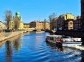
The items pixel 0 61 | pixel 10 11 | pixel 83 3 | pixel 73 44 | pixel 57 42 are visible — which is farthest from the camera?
pixel 10 11

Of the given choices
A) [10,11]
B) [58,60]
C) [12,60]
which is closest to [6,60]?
[12,60]

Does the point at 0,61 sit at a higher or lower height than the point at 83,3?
lower

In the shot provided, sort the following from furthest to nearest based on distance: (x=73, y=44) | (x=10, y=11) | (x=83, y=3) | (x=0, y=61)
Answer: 1. (x=10, y=11)
2. (x=83, y=3)
3. (x=73, y=44)
4. (x=0, y=61)

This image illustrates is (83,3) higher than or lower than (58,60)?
higher

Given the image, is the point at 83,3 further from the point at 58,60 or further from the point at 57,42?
the point at 58,60

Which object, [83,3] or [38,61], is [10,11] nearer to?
[83,3]

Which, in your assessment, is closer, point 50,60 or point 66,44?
point 50,60

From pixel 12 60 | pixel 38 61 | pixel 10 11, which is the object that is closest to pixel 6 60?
pixel 12 60

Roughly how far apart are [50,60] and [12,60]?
4.99 meters

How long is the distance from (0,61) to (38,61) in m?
4.89

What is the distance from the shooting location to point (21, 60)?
4309 centimetres

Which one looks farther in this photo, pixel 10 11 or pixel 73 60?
pixel 10 11

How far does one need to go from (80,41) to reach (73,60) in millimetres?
27640

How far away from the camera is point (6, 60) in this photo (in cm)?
4219
